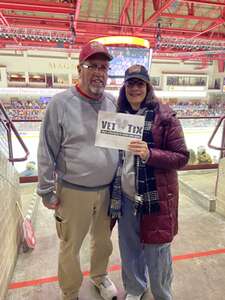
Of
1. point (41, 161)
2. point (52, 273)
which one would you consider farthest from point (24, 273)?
point (41, 161)

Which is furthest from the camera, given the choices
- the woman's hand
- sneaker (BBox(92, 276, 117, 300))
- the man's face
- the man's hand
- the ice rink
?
the ice rink

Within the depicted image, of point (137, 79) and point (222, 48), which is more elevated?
point (222, 48)

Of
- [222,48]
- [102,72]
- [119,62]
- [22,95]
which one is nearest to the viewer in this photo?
[102,72]

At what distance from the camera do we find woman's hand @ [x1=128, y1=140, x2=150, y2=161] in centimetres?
122

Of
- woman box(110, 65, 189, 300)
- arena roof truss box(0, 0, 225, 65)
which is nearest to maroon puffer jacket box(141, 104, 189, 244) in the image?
woman box(110, 65, 189, 300)

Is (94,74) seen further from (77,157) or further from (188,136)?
(188,136)

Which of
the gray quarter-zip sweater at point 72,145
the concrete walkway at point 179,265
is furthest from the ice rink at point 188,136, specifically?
the gray quarter-zip sweater at point 72,145

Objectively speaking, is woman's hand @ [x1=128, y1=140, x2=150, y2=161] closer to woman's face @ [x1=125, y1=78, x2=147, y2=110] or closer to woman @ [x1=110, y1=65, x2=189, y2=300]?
woman @ [x1=110, y1=65, x2=189, y2=300]

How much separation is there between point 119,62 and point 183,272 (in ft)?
17.9

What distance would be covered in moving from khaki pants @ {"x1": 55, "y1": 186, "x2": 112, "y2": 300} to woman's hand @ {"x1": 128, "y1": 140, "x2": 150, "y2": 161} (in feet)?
1.31

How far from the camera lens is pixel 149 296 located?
1.74 meters

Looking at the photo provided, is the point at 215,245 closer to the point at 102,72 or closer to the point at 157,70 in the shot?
the point at 102,72

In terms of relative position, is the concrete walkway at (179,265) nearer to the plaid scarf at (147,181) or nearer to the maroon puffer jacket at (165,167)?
the maroon puffer jacket at (165,167)

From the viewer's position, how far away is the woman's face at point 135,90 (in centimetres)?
124
